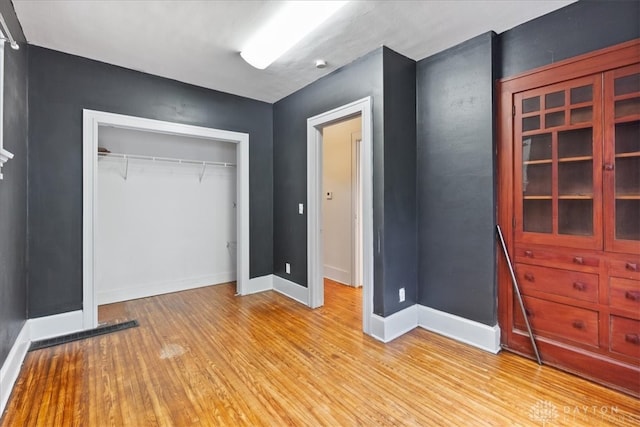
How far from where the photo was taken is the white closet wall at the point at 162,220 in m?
3.58

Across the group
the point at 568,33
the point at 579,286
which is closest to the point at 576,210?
the point at 579,286

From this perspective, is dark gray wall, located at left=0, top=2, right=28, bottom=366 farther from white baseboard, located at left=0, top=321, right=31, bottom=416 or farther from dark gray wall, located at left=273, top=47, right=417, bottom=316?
dark gray wall, located at left=273, top=47, right=417, bottom=316

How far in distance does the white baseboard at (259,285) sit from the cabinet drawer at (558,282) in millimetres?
2864

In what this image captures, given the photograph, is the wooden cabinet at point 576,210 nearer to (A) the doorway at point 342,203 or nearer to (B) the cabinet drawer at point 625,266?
(B) the cabinet drawer at point 625,266

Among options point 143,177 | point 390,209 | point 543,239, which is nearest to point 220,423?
point 390,209

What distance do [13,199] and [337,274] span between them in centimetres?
356

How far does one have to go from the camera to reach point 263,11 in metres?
2.11

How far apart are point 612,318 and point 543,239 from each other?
61 centimetres

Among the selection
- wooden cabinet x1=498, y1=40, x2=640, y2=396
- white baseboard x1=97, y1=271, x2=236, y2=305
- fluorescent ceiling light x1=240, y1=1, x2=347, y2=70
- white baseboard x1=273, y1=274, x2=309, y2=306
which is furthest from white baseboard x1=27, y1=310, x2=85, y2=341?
wooden cabinet x1=498, y1=40, x2=640, y2=396

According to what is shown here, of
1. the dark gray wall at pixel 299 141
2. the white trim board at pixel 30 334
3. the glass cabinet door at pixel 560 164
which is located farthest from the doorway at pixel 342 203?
the white trim board at pixel 30 334

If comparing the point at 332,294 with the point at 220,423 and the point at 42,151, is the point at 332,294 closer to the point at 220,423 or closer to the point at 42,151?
the point at 220,423

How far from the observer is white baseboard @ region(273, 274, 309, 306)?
3.52 meters

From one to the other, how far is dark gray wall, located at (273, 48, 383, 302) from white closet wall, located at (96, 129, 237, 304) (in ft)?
2.89

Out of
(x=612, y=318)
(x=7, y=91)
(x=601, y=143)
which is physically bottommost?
(x=612, y=318)
